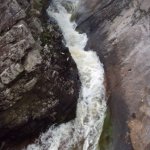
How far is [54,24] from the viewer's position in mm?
17391

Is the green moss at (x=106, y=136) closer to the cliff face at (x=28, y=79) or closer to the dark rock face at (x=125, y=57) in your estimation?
the dark rock face at (x=125, y=57)

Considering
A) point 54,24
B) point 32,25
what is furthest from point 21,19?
point 54,24

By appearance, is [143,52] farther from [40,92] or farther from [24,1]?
[24,1]

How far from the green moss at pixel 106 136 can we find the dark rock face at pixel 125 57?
0.55 ft

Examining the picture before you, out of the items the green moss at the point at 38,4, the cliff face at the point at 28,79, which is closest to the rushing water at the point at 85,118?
the cliff face at the point at 28,79

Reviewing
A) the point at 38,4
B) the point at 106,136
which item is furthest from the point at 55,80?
the point at 38,4

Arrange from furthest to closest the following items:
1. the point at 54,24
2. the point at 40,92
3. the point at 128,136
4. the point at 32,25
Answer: the point at 54,24 → the point at 32,25 → the point at 40,92 → the point at 128,136

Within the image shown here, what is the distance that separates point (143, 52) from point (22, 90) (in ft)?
14.7

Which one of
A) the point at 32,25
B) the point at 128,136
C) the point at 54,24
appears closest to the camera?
the point at 128,136

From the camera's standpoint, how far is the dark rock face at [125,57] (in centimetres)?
1283

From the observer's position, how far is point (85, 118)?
14023 mm

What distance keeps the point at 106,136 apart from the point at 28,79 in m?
3.21

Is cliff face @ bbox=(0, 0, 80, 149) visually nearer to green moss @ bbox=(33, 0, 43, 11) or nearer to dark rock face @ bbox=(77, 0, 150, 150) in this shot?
dark rock face @ bbox=(77, 0, 150, 150)

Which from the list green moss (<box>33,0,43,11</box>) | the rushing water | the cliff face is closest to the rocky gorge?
the cliff face
